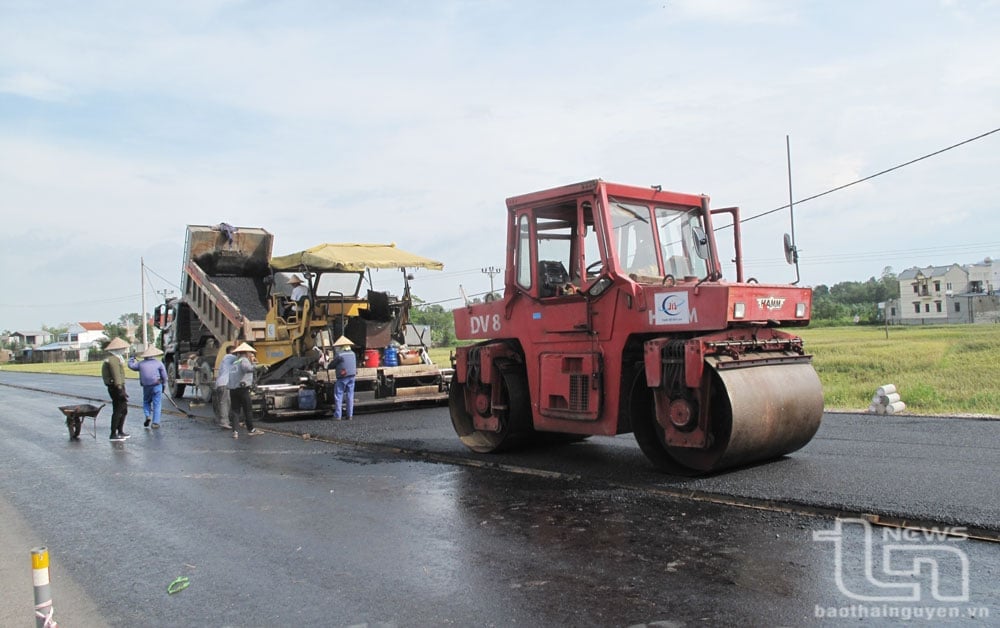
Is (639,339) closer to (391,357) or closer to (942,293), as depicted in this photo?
(391,357)

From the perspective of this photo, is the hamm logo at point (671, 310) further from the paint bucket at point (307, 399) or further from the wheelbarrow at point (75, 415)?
the wheelbarrow at point (75, 415)

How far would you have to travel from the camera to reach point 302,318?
1490 cm

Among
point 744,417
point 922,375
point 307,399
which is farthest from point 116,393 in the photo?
point 922,375

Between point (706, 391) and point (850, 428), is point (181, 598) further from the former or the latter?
point (850, 428)

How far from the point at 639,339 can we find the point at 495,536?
8.84 ft

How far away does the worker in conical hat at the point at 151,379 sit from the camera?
12.8 meters

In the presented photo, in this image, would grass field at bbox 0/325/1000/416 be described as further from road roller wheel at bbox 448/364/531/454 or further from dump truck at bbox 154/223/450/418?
dump truck at bbox 154/223/450/418

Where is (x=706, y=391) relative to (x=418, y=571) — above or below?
above

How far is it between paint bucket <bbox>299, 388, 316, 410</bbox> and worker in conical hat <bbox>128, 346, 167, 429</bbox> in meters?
2.21

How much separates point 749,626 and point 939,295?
84103 millimetres

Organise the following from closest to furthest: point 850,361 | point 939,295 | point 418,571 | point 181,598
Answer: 1. point 181,598
2. point 418,571
3. point 850,361
4. point 939,295

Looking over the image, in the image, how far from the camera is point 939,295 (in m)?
76.7

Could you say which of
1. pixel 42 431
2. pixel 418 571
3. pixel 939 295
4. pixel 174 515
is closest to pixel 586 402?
pixel 418 571

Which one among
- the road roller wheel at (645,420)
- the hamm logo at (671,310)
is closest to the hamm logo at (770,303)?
the hamm logo at (671,310)
